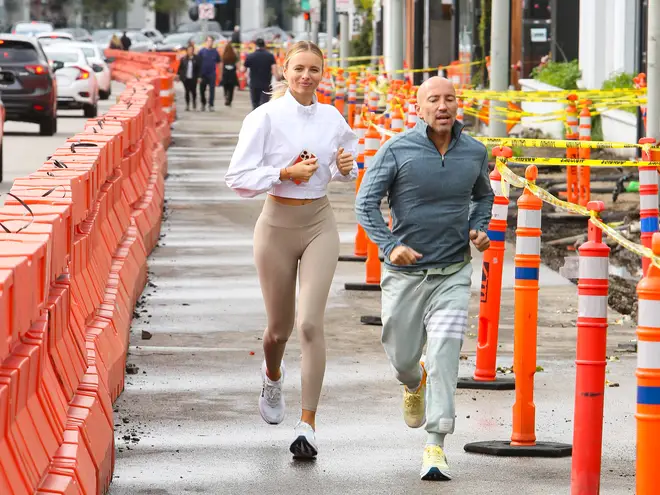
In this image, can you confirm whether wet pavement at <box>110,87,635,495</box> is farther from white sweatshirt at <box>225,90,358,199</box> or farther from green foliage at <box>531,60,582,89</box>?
green foliage at <box>531,60,582,89</box>

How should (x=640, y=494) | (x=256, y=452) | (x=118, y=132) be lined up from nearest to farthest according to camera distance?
(x=640, y=494) → (x=256, y=452) → (x=118, y=132)

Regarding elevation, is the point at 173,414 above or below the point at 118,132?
below

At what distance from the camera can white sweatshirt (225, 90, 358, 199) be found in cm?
814

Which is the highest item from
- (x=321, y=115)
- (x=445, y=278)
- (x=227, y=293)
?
(x=321, y=115)

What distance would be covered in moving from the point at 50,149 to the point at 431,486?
71.8 feet

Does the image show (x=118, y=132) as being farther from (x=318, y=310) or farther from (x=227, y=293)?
(x=318, y=310)

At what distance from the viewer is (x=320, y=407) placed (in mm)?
9305

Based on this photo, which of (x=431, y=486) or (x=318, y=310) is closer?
(x=431, y=486)

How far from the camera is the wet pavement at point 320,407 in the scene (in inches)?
298

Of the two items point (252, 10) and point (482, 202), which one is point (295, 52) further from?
point (252, 10)

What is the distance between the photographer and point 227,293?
1398cm

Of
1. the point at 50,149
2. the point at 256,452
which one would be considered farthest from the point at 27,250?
the point at 50,149

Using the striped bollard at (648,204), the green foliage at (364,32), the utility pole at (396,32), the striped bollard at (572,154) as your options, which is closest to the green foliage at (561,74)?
the utility pole at (396,32)

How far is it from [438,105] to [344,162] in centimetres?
67
